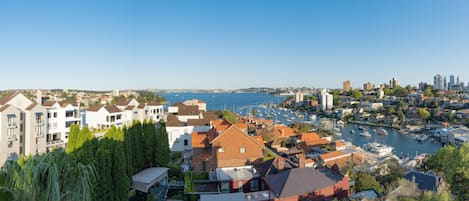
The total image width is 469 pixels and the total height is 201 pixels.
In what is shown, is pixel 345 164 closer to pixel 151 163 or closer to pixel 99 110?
pixel 151 163

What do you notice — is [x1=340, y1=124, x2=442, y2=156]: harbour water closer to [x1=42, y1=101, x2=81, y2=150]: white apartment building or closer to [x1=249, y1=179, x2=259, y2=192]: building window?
[x1=249, y1=179, x2=259, y2=192]: building window

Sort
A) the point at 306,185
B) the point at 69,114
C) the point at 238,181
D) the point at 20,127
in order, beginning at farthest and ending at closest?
the point at 69,114
the point at 20,127
the point at 238,181
the point at 306,185

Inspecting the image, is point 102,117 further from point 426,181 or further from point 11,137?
point 426,181

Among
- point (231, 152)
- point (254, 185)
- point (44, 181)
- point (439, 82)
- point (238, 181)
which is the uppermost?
point (439, 82)

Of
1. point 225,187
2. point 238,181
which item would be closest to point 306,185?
point 238,181

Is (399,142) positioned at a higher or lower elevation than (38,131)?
lower

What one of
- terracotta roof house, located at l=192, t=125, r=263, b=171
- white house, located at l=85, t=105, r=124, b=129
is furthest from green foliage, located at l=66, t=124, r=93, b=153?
white house, located at l=85, t=105, r=124, b=129

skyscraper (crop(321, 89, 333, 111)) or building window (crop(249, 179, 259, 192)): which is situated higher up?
skyscraper (crop(321, 89, 333, 111))
